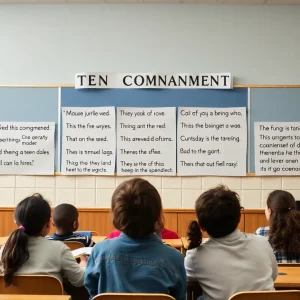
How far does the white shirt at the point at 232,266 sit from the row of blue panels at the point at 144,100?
3262 mm

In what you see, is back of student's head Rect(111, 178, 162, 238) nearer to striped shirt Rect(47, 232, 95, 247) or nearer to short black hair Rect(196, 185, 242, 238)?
short black hair Rect(196, 185, 242, 238)

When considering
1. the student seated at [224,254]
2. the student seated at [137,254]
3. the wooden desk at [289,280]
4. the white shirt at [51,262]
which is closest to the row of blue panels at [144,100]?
the wooden desk at [289,280]

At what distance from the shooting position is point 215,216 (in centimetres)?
211

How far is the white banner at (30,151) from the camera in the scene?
17.6 ft

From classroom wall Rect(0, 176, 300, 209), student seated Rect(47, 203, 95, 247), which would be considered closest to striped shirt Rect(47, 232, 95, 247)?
student seated Rect(47, 203, 95, 247)

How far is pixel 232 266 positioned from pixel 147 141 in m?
3.34

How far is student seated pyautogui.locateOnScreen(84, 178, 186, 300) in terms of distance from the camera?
1869 mm

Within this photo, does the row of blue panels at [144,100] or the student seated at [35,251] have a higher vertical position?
the row of blue panels at [144,100]

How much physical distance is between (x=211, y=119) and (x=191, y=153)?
0.44 meters

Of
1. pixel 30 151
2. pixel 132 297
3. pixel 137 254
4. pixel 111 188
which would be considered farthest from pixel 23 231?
pixel 30 151

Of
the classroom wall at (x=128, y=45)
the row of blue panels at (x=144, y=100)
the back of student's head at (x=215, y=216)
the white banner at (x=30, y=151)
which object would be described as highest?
the classroom wall at (x=128, y=45)

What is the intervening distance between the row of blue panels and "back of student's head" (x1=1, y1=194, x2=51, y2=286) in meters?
2.95

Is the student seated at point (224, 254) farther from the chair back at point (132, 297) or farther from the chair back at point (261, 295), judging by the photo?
the chair back at point (132, 297)

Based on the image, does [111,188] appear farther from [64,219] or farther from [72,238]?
[72,238]
